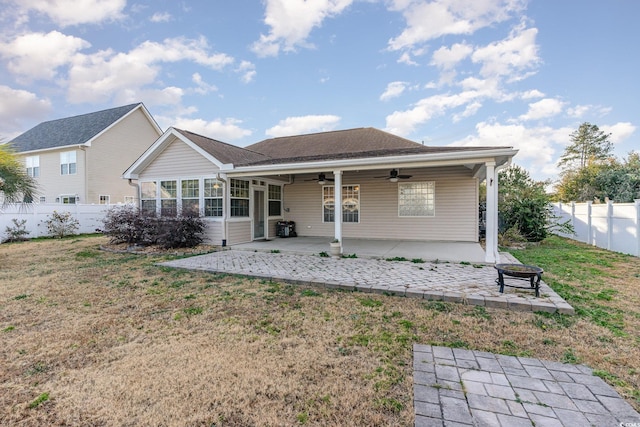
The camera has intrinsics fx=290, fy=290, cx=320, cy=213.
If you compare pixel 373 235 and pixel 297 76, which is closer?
pixel 373 235

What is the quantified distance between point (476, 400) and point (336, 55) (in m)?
13.1

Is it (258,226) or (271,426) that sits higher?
(258,226)

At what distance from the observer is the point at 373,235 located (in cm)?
1120

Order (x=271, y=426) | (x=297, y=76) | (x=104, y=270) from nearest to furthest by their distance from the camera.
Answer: (x=271, y=426) < (x=104, y=270) < (x=297, y=76)

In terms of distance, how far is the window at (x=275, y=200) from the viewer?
11742 millimetres

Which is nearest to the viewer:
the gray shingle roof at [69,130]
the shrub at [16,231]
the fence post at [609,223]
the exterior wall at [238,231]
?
the fence post at [609,223]

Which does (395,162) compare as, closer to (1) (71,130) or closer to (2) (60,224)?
(2) (60,224)

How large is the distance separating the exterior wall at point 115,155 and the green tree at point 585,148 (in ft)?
130

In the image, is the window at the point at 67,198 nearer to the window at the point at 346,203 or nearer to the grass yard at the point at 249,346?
the grass yard at the point at 249,346

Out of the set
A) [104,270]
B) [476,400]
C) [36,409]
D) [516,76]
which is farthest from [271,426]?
[516,76]

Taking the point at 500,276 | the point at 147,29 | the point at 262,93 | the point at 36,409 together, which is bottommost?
the point at 36,409

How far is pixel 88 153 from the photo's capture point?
16875 mm

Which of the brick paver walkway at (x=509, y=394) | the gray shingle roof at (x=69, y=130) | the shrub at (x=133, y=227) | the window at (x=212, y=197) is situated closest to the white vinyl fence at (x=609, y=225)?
the brick paver walkway at (x=509, y=394)

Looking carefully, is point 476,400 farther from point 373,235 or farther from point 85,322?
point 373,235
